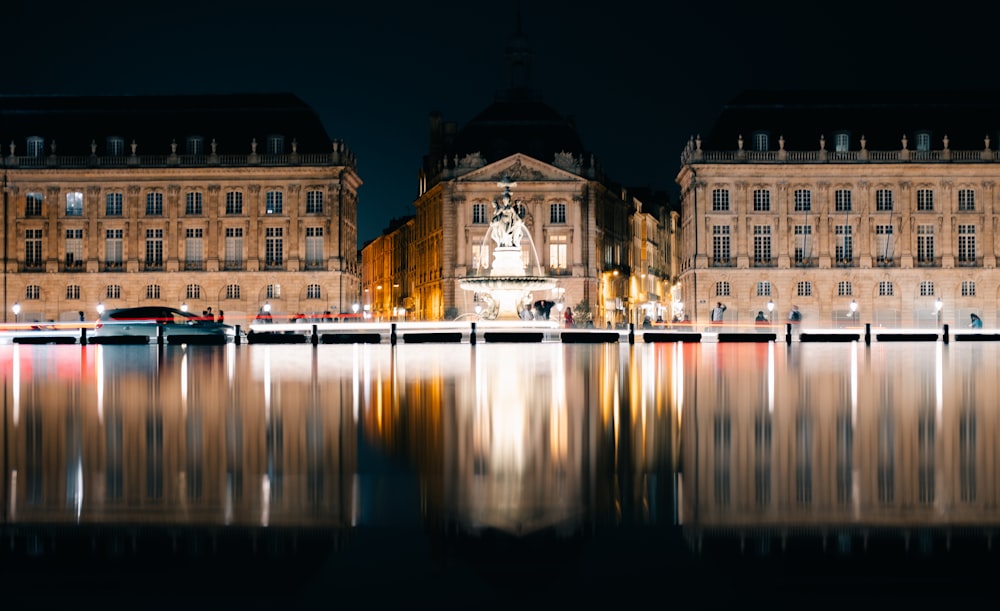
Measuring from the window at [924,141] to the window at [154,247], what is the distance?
53.5 m

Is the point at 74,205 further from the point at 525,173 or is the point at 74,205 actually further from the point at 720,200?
the point at 720,200

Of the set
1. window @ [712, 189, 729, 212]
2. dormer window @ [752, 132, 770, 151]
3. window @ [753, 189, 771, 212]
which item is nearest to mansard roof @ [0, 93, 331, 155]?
window @ [712, 189, 729, 212]

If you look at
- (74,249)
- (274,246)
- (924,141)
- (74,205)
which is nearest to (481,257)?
(274,246)

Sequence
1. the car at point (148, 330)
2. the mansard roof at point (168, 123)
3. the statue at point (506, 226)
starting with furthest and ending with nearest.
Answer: the mansard roof at point (168, 123) → the statue at point (506, 226) → the car at point (148, 330)

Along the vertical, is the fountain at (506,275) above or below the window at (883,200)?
below

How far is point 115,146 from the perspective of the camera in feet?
300

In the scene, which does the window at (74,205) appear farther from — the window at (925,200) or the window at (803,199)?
the window at (925,200)

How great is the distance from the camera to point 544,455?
980cm

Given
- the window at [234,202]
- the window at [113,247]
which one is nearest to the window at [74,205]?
the window at [113,247]

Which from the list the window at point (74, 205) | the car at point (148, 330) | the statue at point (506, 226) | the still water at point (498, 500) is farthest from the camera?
the window at point (74, 205)

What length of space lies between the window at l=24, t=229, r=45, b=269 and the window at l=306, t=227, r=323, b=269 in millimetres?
18807

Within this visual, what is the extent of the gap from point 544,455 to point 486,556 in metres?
3.83

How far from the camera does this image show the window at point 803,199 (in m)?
91.8

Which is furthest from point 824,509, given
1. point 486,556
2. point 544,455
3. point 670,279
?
point 670,279
